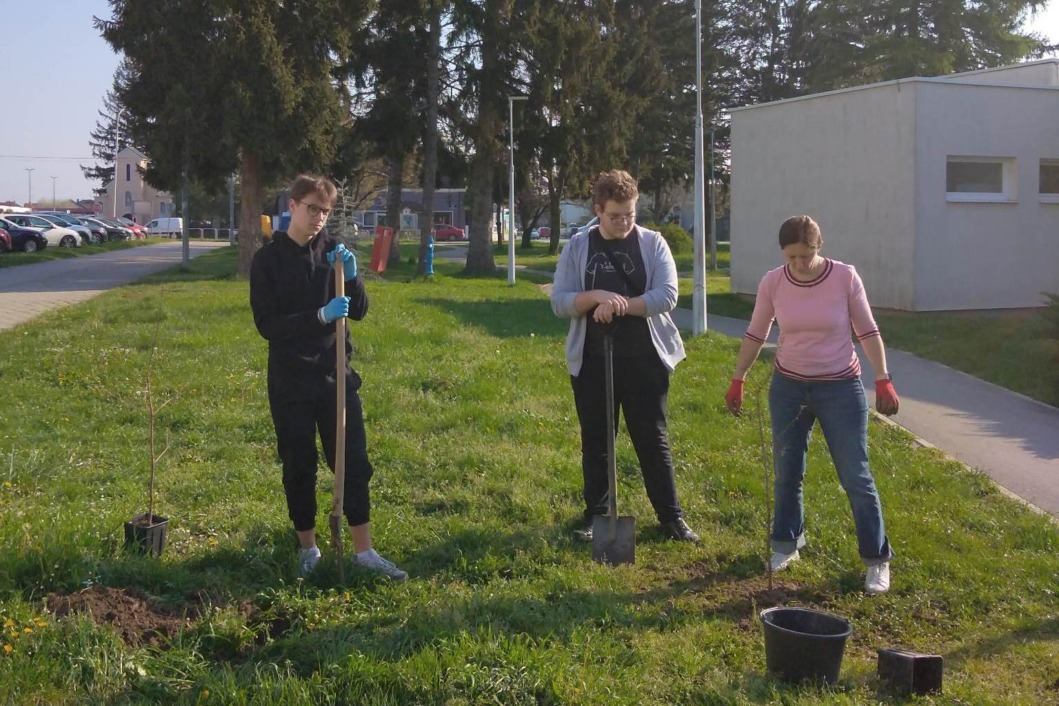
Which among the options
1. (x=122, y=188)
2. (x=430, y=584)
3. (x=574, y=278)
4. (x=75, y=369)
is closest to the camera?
(x=430, y=584)

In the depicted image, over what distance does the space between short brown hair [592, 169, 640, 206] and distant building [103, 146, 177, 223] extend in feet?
341

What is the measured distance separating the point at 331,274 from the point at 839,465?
2.65 metres

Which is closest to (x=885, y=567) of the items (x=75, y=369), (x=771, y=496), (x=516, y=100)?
(x=771, y=496)

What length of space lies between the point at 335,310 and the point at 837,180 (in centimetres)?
1773

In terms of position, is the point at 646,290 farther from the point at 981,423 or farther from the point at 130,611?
the point at 981,423

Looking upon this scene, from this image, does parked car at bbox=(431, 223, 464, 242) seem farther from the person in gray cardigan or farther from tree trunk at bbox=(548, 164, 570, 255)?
the person in gray cardigan

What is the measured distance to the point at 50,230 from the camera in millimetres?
47938

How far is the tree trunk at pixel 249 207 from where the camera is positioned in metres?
27.6

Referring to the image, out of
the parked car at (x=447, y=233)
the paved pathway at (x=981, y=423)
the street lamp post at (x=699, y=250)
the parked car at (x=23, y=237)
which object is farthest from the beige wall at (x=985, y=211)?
the parked car at (x=447, y=233)

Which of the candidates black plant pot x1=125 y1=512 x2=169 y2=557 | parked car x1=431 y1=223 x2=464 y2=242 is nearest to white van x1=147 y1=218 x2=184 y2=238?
parked car x1=431 y1=223 x2=464 y2=242

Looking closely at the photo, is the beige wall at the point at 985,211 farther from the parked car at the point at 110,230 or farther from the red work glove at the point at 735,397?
the parked car at the point at 110,230

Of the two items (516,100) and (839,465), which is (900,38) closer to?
(516,100)

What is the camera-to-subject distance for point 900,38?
41.2 meters

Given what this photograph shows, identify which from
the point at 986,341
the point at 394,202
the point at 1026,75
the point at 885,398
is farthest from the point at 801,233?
the point at 394,202
